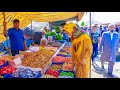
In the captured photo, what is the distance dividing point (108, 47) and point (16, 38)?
181 centimetres

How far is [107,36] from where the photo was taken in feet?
16.2

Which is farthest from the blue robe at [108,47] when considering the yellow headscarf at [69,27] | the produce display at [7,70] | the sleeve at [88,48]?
the produce display at [7,70]

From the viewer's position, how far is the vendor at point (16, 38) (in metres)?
4.98

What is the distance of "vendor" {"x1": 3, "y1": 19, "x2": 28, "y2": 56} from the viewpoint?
16.3ft

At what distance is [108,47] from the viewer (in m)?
5.00

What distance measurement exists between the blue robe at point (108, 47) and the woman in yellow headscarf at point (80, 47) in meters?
0.29

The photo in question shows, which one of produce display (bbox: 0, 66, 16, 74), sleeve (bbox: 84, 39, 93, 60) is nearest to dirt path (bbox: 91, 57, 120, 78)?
sleeve (bbox: 84, 39, 93, 60)

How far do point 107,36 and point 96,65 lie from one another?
607 mm

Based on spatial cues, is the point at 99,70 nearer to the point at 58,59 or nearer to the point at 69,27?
the point at 58,59

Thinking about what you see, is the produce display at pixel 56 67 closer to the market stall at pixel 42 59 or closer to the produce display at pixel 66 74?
the market stall at pixel 42 59

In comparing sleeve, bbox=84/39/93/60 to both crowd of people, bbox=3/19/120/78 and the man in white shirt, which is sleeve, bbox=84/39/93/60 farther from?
the man in white shirt
